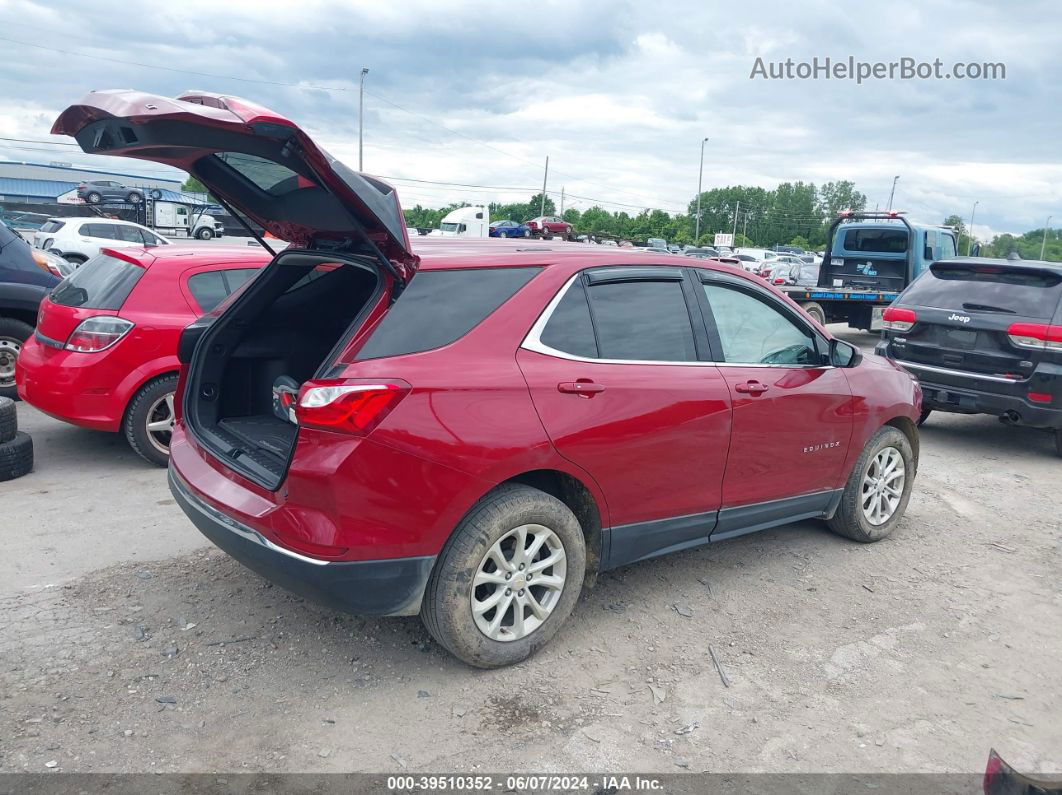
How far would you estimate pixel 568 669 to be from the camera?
363cm

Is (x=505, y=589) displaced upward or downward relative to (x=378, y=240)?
downward

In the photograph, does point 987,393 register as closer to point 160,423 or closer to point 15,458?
point 160,423

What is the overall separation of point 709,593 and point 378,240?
2.51 m

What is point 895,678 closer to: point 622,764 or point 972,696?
point 972,696

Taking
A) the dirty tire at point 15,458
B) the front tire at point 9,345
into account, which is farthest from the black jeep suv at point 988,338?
the front tire at point 9,345

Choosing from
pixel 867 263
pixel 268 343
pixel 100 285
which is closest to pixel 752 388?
pixel 268 343

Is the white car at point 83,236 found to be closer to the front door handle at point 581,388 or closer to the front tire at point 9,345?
the front tire at point 9,345

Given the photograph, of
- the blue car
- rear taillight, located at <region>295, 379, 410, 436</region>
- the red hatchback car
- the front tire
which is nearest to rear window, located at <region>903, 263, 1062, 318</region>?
the red hatchback car

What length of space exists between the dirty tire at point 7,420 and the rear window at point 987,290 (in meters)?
7.77

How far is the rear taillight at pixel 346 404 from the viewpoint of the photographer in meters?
3.06

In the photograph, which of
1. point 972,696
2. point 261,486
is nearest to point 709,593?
point 972,696

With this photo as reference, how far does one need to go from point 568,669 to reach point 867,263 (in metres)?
13.7

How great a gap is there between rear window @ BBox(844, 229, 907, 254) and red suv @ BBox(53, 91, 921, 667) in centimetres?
1155

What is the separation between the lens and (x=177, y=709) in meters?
3.21
